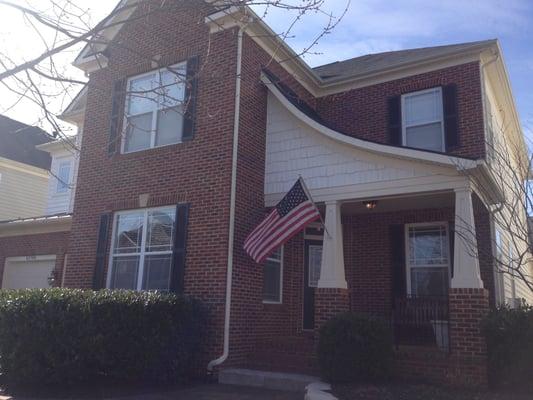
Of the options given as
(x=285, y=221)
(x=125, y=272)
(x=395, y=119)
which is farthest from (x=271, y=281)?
(x=395, y=119)

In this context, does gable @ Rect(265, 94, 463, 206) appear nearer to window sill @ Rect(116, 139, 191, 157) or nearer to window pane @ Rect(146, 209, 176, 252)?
window sill @ Rect(116, 139, 191, 157)

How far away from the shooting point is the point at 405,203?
9.93m

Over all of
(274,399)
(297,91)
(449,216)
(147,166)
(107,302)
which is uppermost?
(297,91)

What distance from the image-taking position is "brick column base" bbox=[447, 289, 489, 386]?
7320mm

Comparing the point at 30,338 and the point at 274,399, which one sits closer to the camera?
the point at 274,399

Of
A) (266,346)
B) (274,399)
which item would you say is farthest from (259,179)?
(274,399)

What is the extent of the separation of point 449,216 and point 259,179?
12.6ft

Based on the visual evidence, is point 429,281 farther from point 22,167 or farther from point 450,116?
point 22,167

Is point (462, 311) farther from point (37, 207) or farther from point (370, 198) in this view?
point (37, 207)

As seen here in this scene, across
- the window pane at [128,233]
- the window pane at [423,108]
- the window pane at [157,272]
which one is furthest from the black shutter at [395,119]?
the window pane at [128,233]

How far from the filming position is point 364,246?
11.0 metres

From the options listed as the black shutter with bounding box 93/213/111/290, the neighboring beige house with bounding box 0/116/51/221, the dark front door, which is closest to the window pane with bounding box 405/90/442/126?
the dark front door

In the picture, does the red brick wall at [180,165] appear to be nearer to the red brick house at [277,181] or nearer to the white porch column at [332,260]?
the red brick house at [277,181]

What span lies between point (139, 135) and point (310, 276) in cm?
485
